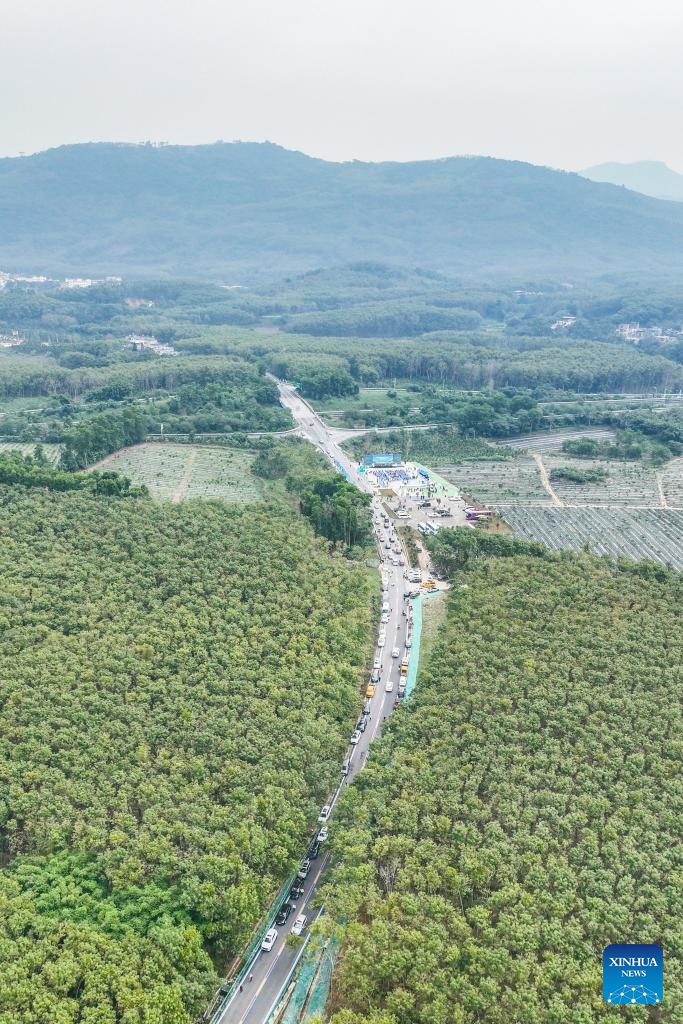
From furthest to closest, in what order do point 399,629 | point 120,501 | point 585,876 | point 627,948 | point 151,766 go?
point 120,501 < point 399,629 < point 151,766 < point 585,876 < point 627,948

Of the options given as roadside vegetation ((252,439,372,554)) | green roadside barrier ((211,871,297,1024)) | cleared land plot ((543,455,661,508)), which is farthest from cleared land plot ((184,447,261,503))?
green roadside barrier ((211,871,297,1024))

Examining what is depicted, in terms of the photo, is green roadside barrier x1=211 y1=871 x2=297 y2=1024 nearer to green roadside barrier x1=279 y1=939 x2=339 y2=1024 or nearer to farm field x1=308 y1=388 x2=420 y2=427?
green roadside barrier x1=279 y1=939 x2=339 y2=1024

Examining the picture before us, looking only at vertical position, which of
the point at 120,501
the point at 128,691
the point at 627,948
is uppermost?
the point at 120,501

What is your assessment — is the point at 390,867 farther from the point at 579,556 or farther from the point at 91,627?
the point at 579,556

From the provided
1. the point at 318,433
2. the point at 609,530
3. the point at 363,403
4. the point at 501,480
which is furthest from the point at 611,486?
the point at 363,403

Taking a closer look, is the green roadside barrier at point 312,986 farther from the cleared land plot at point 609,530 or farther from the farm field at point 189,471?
the farm field at point 189,471

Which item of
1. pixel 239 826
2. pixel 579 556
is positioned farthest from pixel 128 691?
pixel 579 556

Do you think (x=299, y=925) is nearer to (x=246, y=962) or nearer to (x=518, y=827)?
(x=246, y=962)
